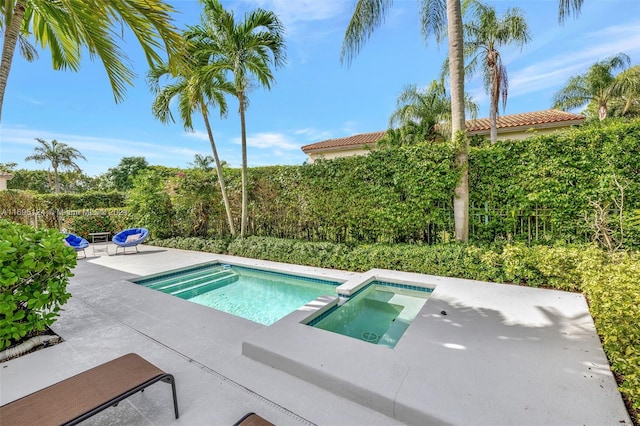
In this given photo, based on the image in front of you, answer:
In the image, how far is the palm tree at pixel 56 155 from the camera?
116 ft

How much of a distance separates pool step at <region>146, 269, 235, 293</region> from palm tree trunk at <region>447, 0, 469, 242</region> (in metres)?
6.95

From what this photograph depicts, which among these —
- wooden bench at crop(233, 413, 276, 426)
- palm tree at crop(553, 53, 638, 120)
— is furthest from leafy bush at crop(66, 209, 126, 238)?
palm tree at crop(553, 53, 638, 120)

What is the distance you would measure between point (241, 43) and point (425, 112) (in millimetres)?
10970

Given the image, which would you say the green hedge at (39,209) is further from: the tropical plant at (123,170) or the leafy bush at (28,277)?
the tropical plant at (123,170)

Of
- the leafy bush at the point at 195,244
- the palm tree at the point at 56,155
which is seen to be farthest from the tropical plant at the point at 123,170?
the leafy bush at the point at 195,244

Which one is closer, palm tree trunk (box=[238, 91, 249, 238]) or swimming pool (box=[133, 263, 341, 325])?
swimming pool (box=[133, 263, 341, 325])

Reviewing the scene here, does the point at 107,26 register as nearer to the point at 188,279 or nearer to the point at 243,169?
the point at 188,279

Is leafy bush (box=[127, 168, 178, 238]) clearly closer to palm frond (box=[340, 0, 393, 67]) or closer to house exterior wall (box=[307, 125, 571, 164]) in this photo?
house exterior wall (box=[307, 125, 571, 164])

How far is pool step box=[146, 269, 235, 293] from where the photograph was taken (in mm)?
7238

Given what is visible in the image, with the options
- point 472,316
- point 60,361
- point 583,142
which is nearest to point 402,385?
point 472,316

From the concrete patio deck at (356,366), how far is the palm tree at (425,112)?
1213cm

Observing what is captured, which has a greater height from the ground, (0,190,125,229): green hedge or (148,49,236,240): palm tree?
(148,49,236,240): palm tree

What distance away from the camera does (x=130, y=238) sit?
11734 mm

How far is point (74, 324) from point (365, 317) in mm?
4977
